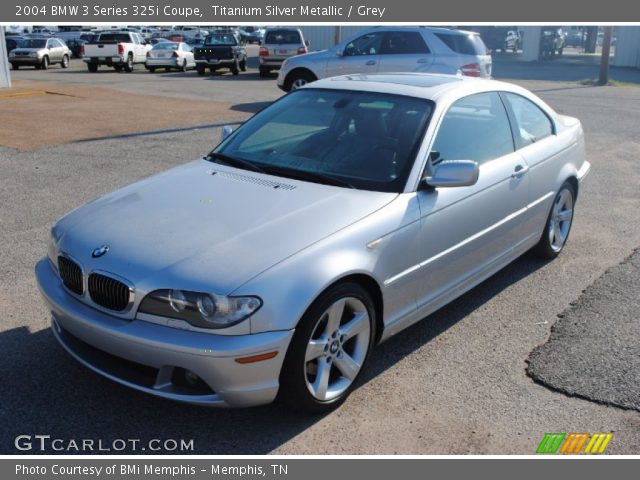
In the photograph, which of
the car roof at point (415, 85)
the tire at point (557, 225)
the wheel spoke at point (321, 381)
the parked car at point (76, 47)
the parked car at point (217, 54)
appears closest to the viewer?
the wheel spoke at point (321, 381)

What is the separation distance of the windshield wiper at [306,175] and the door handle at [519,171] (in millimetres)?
1502

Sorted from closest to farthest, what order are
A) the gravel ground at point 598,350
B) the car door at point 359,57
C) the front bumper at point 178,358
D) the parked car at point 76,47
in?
1. the front bumper at point 178,358
2. the gravel ground at point 598,350
3. the car door at point 359,57
4. the parked car at point 76,47

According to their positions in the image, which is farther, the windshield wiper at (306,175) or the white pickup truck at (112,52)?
the white pickup truck at (112,52)

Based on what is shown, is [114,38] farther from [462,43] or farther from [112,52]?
[462,43]

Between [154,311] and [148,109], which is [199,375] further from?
[148,109]

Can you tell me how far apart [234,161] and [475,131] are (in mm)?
1687

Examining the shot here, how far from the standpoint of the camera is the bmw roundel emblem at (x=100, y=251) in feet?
11.5

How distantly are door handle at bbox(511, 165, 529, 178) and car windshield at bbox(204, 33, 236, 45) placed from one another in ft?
82.2

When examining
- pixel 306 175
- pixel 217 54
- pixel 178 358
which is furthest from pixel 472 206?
pixel 217 54

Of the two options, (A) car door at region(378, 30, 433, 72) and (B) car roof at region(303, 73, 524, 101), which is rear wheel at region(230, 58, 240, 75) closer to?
(A) car door at region(378, 30, 433, 72)

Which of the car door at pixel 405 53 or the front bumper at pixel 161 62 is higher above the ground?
the car door at pixel 405 53

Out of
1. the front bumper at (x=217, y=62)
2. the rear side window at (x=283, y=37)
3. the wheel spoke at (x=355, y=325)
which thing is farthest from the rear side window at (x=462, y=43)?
the front bumper at (x=217, y=62)

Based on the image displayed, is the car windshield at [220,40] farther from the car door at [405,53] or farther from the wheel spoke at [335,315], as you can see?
the wheel spoke at [335,315]

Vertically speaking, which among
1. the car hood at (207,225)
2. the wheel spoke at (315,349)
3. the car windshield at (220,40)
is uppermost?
the car windshield at (220,40)
